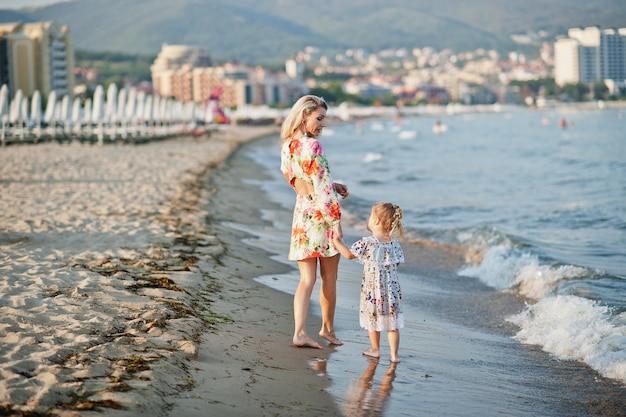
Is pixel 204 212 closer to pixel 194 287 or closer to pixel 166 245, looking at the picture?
pixel 166 245

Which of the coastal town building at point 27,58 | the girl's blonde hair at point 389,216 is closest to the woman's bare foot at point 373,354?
the girl's blonde hair at point 389,216

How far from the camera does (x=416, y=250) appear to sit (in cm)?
1045

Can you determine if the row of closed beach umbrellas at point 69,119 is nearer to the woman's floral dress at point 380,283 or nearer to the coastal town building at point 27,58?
the woman's floral dress at point 380,283

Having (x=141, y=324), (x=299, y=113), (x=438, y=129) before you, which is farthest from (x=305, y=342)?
(x=438, y=129)

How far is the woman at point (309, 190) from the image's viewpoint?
4746 mm

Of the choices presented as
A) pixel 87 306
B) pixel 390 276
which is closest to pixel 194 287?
pixel 87 306

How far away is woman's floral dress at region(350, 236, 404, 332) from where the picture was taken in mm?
4676

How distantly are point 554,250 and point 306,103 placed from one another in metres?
6.25

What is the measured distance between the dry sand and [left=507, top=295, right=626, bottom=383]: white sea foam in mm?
1640

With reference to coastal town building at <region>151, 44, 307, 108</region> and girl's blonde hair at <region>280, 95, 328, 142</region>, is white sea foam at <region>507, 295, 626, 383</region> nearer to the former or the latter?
girl's blonde hair at <region>280, 95, 328, 142</region>

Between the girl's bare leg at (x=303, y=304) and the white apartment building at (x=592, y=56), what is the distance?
63.5 meters

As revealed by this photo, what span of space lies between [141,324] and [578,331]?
2.85 metres

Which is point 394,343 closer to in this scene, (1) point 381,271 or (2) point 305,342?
(1) point 381,271

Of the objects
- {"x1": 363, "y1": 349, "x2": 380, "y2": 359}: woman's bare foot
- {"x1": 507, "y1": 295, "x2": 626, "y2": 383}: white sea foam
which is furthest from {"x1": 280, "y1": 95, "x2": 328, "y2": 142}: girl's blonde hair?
{"x1": 507, "y1": 295, "x2": 626, "y2": 383}: white sea foam
